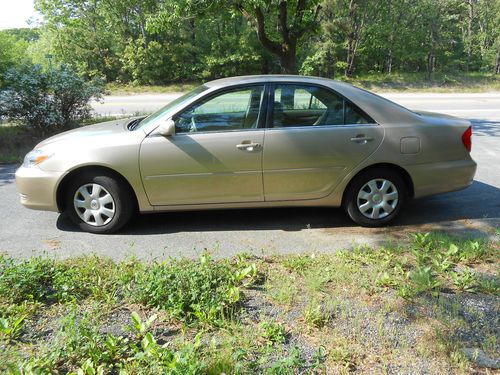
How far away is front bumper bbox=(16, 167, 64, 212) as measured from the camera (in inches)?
175

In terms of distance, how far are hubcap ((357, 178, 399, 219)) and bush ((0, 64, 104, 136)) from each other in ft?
22.9

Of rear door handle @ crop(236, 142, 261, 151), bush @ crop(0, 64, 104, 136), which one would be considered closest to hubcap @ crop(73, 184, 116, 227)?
rear door handle @ crop(236, 142, 261, 151)

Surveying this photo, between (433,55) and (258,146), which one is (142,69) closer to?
(433,55)

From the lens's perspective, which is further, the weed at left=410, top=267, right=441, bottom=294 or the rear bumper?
the rear bumper

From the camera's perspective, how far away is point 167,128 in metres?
4.36

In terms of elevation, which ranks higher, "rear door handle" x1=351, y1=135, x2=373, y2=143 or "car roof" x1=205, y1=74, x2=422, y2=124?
"car roof" x1=205, y1=74, x2=422, y2=124

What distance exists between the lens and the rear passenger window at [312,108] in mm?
4604

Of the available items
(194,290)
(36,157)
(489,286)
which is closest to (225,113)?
(36,157)

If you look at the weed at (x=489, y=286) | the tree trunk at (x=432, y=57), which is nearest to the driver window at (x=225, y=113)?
the weed at (x=489, y=286)

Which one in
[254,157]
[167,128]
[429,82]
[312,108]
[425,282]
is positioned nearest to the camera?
[425,282]

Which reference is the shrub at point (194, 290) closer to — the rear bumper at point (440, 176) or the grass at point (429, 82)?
the rear bumper at point (440, 176)

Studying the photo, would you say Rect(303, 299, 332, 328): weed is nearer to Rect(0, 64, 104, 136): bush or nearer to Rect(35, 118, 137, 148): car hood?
Rect(35, 118, 137, 148): car hood

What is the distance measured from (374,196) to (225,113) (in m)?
1.86

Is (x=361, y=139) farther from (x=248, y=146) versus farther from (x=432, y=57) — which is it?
(x=432, y=57)
